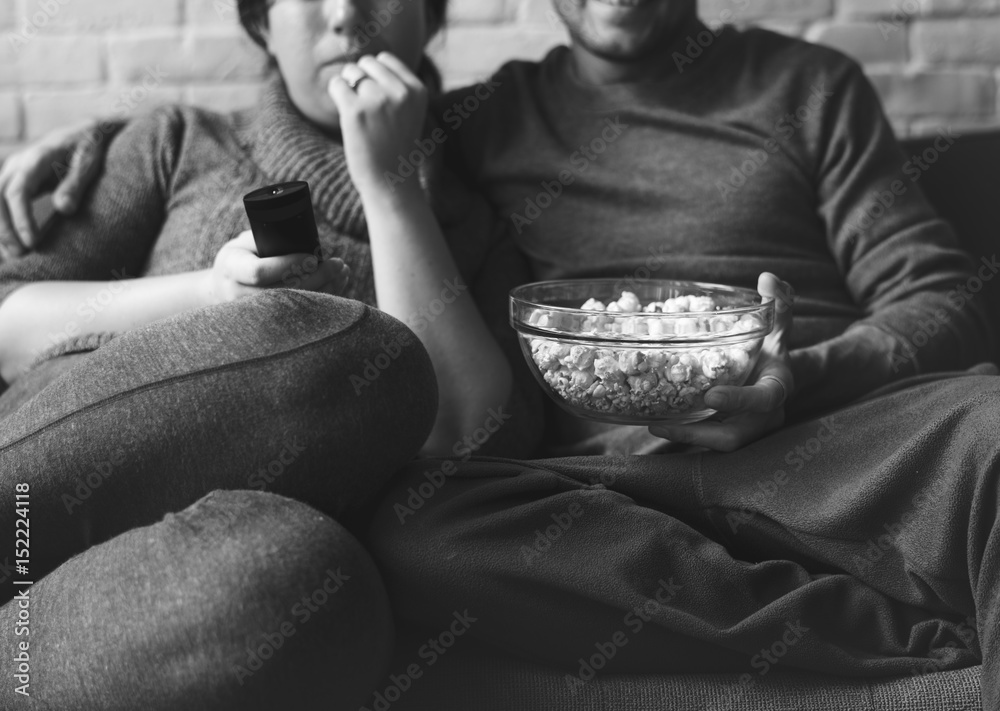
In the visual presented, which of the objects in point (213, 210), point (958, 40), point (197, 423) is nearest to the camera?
point (197, 423)

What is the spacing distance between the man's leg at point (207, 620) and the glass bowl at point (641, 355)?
0.82 feet

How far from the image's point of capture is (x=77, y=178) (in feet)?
3.59

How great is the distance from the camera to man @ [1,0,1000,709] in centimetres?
75

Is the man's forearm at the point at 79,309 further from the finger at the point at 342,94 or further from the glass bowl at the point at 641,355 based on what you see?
the glass bowl at the point at 641,355

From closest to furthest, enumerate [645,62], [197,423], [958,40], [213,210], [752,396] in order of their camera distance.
A: [197,423] < [752,396] < [213,210] < [645,62] < [958,40]

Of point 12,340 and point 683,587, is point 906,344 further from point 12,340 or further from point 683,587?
point 12,340

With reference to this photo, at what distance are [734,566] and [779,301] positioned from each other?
11.1 inches

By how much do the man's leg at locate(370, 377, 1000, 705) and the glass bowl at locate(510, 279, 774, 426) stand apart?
8cm

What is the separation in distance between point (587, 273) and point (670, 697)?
0.57 metres

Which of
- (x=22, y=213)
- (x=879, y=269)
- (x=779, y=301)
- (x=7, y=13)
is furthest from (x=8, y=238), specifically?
(x=879, y=269)

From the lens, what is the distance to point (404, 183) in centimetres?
104

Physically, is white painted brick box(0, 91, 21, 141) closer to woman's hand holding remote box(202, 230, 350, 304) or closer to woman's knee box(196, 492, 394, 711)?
woman's hand holding remote box(202, 230, 350, 304)

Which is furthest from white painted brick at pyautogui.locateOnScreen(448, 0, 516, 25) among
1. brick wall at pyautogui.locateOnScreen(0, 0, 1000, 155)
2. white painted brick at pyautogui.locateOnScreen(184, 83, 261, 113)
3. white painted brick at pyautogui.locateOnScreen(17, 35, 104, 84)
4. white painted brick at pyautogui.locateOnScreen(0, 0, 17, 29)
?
white painted brick at pyautogui.locateOnScreen(0, 0, 17, 29)

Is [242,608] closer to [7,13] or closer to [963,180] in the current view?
[963,180]
